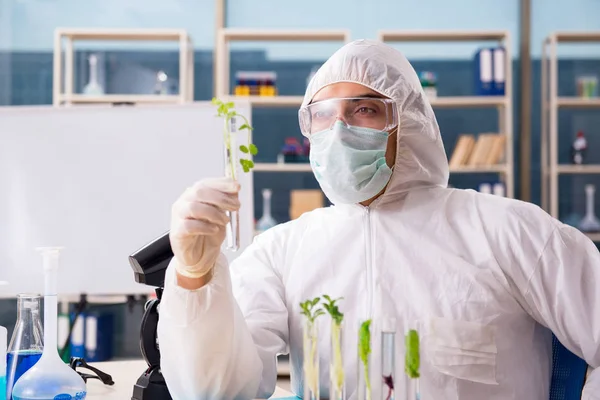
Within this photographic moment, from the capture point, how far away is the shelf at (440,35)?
14.5ft

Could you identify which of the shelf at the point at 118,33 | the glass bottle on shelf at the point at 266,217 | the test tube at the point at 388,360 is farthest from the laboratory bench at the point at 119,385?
the shelf at the point at 118,33

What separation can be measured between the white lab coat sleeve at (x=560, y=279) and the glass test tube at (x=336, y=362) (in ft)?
1.90

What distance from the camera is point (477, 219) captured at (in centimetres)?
158

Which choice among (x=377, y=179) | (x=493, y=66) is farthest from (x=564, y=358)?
(x=493, y=66)

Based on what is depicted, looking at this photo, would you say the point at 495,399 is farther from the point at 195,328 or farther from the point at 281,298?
the point at 195,328

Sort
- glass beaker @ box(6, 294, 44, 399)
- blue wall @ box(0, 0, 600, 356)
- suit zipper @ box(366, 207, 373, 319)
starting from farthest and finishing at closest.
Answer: blue wall @ box(0, 0, 600, 356) < suit zipper @ box(366, 207, 373, 319) < glass beaker @ box(6, 294, 44, 399)

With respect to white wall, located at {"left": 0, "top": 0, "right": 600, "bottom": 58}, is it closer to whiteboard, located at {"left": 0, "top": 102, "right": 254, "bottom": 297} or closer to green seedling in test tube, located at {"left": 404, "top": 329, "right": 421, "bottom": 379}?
whiteboard, located at {"left": 0, "top": 102, "right": 254, "bottom": 297}

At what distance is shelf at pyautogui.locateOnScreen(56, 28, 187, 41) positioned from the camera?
4453mm

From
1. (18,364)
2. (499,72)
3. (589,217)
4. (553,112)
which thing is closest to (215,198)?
(18,364)

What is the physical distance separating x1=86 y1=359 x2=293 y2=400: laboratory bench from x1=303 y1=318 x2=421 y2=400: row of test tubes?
53 centimetres

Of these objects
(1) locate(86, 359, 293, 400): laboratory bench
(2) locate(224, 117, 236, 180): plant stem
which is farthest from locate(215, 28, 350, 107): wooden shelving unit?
(2) locate(224, 117, 236, 180): plant stem

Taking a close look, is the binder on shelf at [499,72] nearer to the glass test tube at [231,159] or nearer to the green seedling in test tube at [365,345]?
the glass test tube at [231,159]

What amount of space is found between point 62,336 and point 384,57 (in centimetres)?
317

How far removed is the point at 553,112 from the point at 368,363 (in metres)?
3.74
